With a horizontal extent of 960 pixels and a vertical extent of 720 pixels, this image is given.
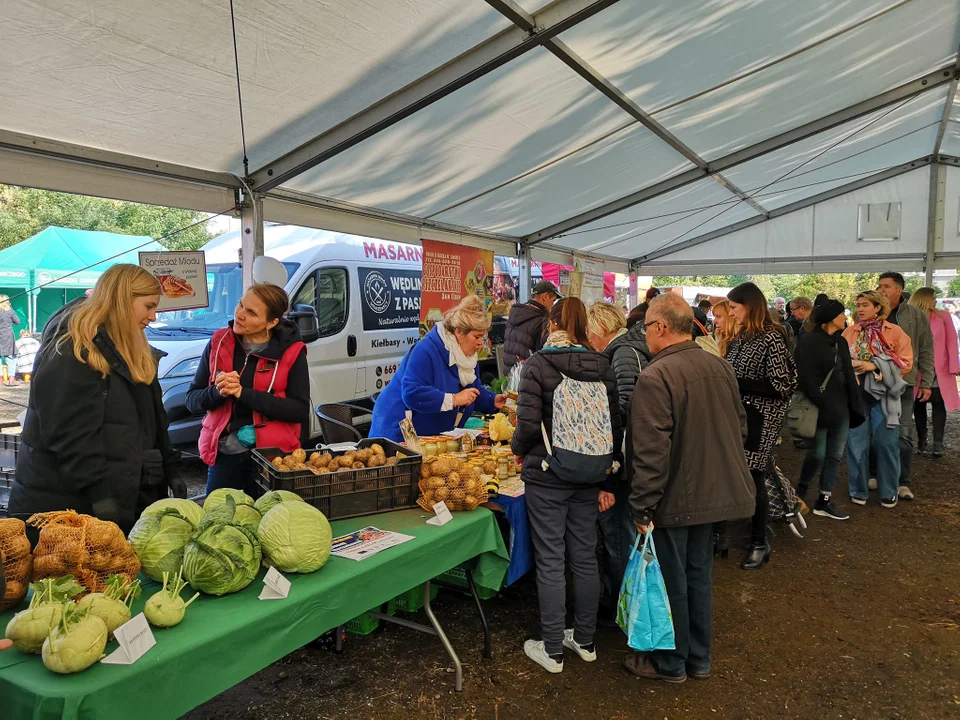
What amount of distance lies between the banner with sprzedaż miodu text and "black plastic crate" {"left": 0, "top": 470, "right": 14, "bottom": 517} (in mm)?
4521

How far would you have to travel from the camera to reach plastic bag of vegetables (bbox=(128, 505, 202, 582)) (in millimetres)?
1834

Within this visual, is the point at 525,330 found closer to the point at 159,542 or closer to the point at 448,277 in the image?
the point at 448,277

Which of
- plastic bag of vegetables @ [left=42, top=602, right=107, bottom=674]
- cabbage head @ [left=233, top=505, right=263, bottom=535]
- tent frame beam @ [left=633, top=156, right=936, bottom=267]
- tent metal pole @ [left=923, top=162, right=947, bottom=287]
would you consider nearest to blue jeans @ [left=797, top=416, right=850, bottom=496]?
cabbage head @ [left=233, top=505, right=263, bottom=535]

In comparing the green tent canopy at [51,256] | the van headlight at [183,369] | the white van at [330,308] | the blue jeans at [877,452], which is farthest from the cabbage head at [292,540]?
the green tent canopy at [51,256]

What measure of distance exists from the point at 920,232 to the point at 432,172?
8859 mm

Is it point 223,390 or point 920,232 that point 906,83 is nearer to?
point 920,232

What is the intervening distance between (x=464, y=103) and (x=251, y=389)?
2.80m

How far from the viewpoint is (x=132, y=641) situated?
1.46 m

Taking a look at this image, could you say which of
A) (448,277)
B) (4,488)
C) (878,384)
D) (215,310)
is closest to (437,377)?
(4,488)

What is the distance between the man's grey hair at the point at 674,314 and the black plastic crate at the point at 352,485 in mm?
1206

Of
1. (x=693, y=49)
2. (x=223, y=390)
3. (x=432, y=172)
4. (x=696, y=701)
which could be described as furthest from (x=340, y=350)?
(x=696, y=701)

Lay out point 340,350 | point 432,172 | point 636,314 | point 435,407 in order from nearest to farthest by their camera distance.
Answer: point 435,407
point 636,314
point 432,172
point 340,350

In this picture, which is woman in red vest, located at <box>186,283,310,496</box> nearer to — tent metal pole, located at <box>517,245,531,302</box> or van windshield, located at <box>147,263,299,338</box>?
van windshield, located at <box>147,263,299,338</box>

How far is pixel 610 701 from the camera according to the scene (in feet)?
9.19
